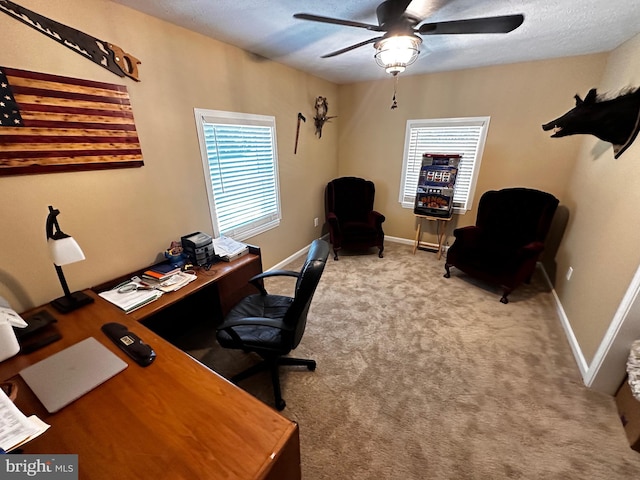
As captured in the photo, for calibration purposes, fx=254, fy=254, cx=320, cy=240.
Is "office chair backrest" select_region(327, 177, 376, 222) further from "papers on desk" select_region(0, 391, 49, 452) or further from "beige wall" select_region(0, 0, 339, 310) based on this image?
"papers on desk" select_region(0, 391, 49, 452)

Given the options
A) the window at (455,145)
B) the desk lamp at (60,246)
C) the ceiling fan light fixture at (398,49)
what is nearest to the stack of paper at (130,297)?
the desk lamp at (60,246)

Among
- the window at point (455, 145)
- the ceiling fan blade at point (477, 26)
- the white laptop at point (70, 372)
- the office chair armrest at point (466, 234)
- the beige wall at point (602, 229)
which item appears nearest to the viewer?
the white laptop at point (70, 372)

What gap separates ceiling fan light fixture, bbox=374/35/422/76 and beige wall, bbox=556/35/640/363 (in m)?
1.70

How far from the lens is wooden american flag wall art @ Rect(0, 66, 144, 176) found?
130 cm

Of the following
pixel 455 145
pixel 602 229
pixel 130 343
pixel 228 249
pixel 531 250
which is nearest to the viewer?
pixel 130 343

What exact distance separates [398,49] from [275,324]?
6.05ft

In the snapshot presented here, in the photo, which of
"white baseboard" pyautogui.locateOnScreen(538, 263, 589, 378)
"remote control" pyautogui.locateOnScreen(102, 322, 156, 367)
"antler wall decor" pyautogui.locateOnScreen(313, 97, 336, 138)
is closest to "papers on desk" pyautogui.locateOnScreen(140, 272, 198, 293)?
"remote control" pyautogui.locateOnScreen(102, 322, 156, 367)

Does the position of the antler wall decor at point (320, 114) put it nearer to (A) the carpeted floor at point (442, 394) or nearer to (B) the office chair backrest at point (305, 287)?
(A) the carpeted floor at point (442, 394)

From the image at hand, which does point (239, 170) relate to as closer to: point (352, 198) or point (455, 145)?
point (352, 198)

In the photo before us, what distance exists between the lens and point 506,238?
297cm

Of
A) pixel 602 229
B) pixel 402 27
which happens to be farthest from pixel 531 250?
pixel 402 27

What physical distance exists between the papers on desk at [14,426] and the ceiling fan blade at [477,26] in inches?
97.0

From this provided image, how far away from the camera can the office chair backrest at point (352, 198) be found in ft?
12.7

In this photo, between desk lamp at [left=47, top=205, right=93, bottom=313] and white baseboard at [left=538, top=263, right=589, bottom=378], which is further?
white baseboard at [left=538, top=263, right=589, bottom=378]
